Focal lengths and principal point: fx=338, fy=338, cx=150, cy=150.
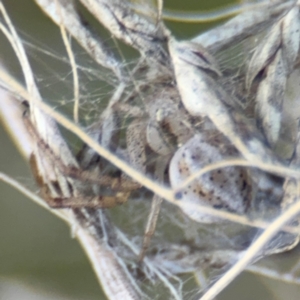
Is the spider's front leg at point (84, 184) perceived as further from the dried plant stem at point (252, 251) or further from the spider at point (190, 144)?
the dried plant stem at point (252, 251)

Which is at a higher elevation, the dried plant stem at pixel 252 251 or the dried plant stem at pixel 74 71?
the dried plant stem at pixel 74 71

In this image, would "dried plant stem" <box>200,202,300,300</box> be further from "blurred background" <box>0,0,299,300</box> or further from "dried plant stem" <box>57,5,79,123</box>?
"dried plant stem" <box>57,5,79,123</box>

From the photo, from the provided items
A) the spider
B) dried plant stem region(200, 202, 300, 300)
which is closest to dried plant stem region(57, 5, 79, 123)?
the spider

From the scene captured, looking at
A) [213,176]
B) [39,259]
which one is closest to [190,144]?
[213,176]

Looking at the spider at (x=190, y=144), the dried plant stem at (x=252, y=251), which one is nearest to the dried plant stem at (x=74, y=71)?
the spider at (x=190, y=144)

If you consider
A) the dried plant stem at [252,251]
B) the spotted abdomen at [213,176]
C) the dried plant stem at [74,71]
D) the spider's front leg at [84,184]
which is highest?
the dried plant stem at [74,71]

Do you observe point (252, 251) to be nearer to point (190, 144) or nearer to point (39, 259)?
point (190, 144)

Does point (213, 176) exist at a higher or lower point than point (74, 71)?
lower

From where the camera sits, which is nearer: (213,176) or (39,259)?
(213,176)

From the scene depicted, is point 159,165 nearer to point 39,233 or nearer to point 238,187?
point 238,187
